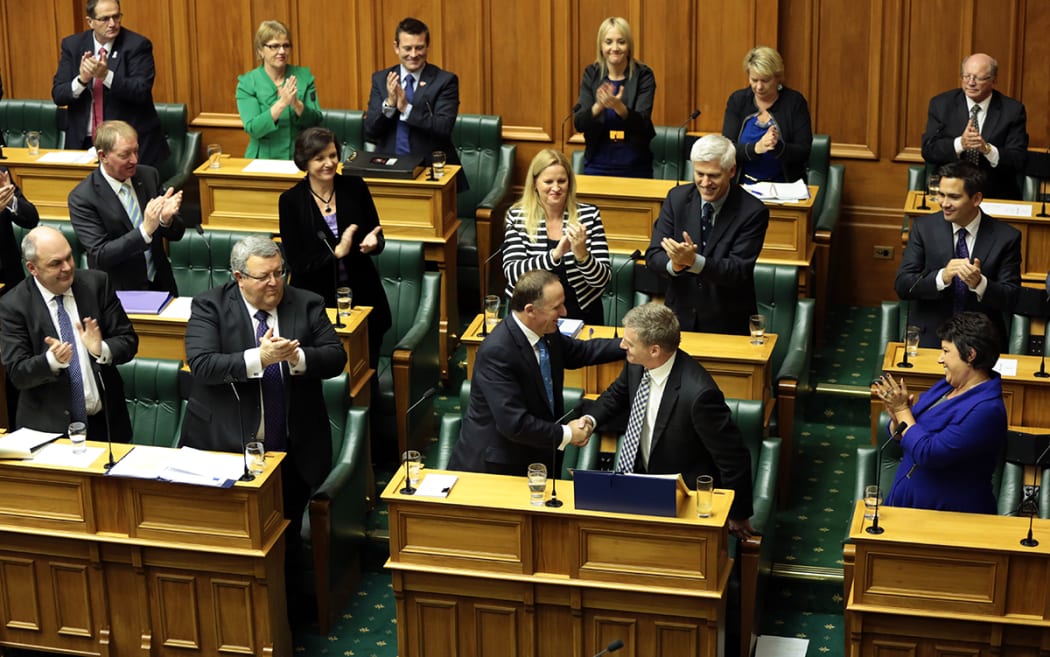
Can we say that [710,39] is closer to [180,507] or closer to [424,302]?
[424,302]

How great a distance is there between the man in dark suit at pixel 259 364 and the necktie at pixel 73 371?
1.24 ft

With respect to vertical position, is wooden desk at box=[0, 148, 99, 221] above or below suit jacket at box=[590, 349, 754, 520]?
above

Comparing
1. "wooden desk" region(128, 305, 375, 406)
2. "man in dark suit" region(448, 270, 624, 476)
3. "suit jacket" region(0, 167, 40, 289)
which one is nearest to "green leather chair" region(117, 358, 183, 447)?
"wooden desk" region(128, 305, 375, 406)

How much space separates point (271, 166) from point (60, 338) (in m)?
2.27

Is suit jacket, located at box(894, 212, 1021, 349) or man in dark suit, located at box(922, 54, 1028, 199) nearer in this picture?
suit jacket, located at box(894, 212, 1021, 349)

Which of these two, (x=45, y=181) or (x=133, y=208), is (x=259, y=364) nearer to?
(x=133, y=208)

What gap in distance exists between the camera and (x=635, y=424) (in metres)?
4.99

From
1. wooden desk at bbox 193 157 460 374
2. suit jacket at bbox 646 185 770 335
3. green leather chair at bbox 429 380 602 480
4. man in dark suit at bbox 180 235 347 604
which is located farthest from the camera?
wooden desk at bbox 193 157 460 374

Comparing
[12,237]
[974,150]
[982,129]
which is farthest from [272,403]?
[982,129]

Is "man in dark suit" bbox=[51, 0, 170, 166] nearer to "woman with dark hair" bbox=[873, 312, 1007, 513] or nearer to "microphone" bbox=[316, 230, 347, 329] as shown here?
"microphone" bbox=[316, 230, 347, 329]

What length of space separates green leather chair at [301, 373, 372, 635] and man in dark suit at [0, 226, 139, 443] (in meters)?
0.78

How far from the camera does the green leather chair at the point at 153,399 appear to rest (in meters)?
5.85

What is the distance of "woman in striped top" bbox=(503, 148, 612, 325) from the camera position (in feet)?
19.0

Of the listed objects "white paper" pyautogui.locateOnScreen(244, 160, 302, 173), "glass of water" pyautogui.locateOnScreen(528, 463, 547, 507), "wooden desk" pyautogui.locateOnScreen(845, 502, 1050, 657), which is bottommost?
"wooden desk" pyautogui.locateOnScreen(845, 502, 1050, 657)
